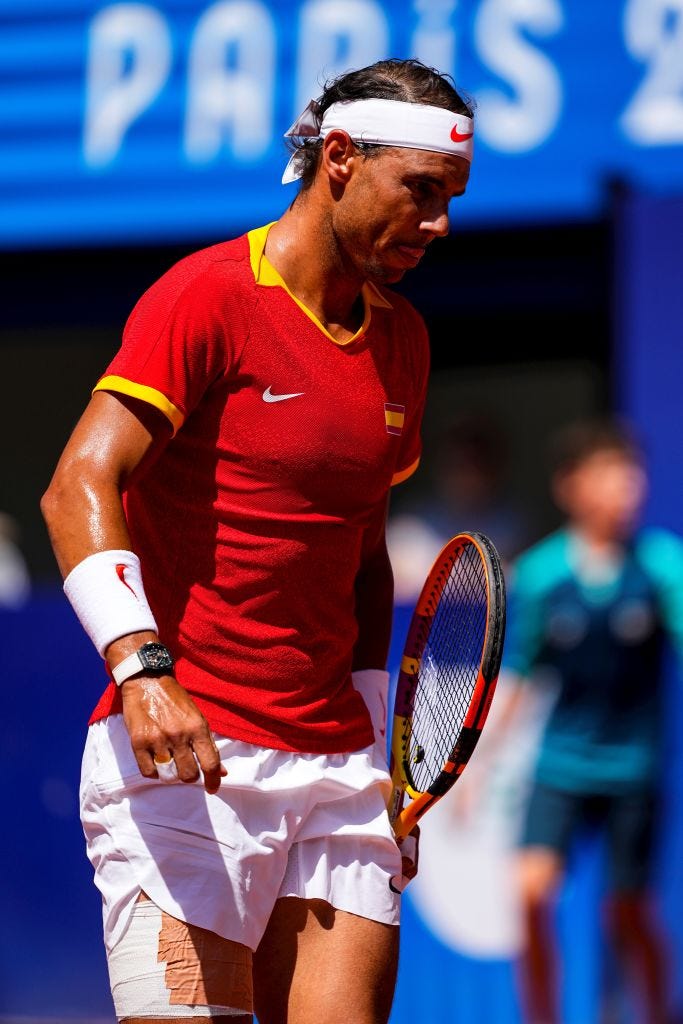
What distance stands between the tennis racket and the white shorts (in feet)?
0.46

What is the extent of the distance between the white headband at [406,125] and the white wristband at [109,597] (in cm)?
97

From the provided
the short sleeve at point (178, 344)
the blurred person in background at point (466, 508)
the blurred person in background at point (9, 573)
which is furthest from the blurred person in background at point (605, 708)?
the short sleeve at point (178, 344)

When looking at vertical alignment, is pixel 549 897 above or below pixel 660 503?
below

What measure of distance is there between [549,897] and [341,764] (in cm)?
338

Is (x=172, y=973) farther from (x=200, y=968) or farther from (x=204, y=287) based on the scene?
(x=204, y=287)

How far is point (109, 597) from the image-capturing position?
272 cm

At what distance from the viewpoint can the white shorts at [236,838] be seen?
2.92 meters

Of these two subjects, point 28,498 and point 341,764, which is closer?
point 341,764

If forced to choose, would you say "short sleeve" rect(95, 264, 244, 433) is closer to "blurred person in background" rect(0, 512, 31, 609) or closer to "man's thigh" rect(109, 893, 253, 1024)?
"man's thigh" rect(109, 893, 253, 1024)

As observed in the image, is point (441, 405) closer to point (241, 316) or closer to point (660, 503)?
point (660, 503)

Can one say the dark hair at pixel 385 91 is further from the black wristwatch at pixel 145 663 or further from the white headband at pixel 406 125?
the black wristwatch at pixel 145 663

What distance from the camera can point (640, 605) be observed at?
6199 mm

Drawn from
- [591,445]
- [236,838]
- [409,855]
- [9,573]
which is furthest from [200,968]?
[9,573]

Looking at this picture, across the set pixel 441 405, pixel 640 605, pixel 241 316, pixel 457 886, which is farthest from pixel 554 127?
→ pixel 241 316
